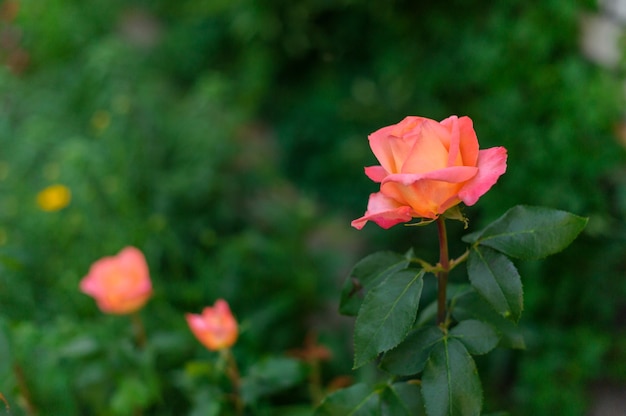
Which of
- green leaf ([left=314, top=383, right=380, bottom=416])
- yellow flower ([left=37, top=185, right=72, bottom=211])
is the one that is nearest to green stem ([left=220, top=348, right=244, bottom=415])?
green leaf ([left=314, top=383, right=380, bottom=416])


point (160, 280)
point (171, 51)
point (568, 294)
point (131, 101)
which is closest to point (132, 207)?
point (160, 280)

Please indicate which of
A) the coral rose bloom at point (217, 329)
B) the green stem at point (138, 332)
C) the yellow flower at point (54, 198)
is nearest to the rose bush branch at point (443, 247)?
the coral rose bloom at point (217, 329)

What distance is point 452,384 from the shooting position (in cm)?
62

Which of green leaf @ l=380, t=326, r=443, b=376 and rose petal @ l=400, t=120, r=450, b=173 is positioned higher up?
rose petal @ l=400, t=120, r=450, b=173

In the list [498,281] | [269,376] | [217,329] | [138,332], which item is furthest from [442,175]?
[138,332]

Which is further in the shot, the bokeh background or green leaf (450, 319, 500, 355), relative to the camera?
the bokeh background

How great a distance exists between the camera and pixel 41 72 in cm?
313

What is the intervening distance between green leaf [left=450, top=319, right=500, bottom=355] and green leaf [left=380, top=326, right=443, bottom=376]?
2 centimetres

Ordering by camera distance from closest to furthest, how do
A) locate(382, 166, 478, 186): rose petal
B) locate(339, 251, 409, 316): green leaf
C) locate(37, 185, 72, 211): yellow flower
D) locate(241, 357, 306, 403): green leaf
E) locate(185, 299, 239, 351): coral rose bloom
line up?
locate(382, 166, 478, 186): rose petal, locate(339, 251, 409, 316): green leaf, locate(185, 299, 239, 351): coral rose bloom, locate(241, 357, 306, 403): green leaf, locate(37, 185, 72, 211): yellow flower

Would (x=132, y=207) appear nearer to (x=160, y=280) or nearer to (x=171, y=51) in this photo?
(x=160, y=280)

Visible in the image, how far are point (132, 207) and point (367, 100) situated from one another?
0.94 metres

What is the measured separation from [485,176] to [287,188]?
7.37 feet

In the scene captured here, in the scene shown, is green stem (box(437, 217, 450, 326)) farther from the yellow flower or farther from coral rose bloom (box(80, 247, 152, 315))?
the yellow flower

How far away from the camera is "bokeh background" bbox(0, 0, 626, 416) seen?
1.58 metres
